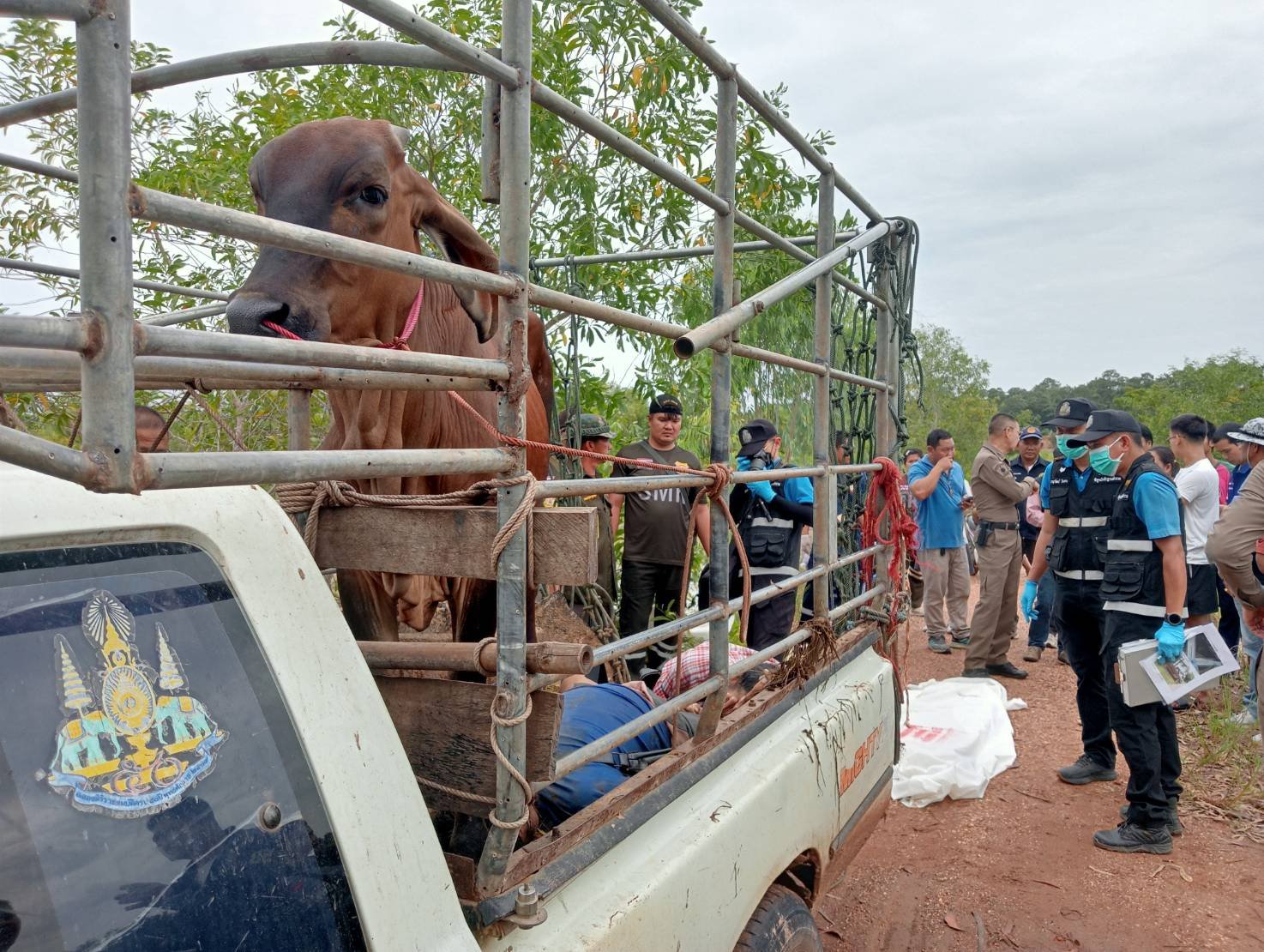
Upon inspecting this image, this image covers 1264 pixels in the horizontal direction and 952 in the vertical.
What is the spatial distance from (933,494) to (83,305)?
825 cm

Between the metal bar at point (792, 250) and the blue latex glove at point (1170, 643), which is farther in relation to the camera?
the blue latex glove at point (1170, 643)

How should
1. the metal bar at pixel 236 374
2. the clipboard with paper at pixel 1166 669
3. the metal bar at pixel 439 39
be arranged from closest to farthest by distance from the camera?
the metal bar at pixel 236 374
the metal bar at pixel 439 39
the clipboard with paper at pixel 1166 669

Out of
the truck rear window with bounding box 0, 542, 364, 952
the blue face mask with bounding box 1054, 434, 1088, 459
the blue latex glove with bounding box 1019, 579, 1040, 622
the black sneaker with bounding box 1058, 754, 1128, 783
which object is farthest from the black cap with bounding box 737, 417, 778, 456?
the truck rear window with bounding box 0, 542, 364, 952

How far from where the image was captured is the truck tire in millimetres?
2178

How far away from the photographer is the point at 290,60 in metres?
1.51

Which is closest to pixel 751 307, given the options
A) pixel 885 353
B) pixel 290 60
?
pixel 290 60

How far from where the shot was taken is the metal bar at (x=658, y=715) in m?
1.70

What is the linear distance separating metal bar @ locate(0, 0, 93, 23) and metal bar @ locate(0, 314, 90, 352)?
30 centimetres

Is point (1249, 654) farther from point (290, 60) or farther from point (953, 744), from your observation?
point (290, 60)

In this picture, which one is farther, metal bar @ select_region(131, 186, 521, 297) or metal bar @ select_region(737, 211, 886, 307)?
metal bar @ select_region(737, 211, 886, 307)

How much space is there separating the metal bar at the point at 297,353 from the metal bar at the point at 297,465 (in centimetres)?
13

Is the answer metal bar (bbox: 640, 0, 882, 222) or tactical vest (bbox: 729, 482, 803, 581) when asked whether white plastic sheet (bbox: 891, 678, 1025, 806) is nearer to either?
tactical vest (bbox: 729, 482, 803, 581)

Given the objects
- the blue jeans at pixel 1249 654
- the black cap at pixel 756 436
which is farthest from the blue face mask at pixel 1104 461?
the blue jeans at pixel 1249 654

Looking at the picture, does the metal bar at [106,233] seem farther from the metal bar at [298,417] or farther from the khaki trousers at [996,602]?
the khaki trousers at [996,602]
